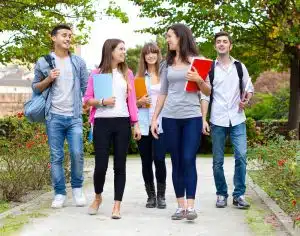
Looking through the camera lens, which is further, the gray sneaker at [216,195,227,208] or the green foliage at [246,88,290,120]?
the green foliage at [246,88,290,120]

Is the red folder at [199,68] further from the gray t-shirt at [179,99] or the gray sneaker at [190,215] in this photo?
the gray sneaker at [190,215]

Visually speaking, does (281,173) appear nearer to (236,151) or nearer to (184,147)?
(236,151)

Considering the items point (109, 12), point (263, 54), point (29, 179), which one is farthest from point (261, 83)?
point (29, 179)

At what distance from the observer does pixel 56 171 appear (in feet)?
26.1

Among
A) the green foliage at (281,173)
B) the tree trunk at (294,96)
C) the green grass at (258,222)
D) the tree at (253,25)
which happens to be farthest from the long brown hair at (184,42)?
the tree trunk at (294,96)

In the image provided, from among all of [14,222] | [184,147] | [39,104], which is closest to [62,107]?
[39,104]

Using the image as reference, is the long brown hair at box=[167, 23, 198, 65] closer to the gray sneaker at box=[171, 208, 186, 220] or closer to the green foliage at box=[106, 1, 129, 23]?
the gray sneaker at box=[171, 208, 186, 220]

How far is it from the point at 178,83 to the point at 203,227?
1.50 metres

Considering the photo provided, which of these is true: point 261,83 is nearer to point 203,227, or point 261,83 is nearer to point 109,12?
point 109,12

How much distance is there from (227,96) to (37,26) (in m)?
9.09

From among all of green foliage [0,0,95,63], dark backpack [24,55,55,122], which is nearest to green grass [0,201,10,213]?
dark backpack [24,55,55,122]

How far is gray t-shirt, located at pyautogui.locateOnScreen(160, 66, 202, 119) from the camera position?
6.89 metres

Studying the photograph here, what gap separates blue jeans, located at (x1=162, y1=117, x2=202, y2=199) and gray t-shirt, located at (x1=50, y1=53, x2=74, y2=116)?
55.1 inches

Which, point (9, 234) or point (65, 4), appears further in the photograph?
point (65, 4)
